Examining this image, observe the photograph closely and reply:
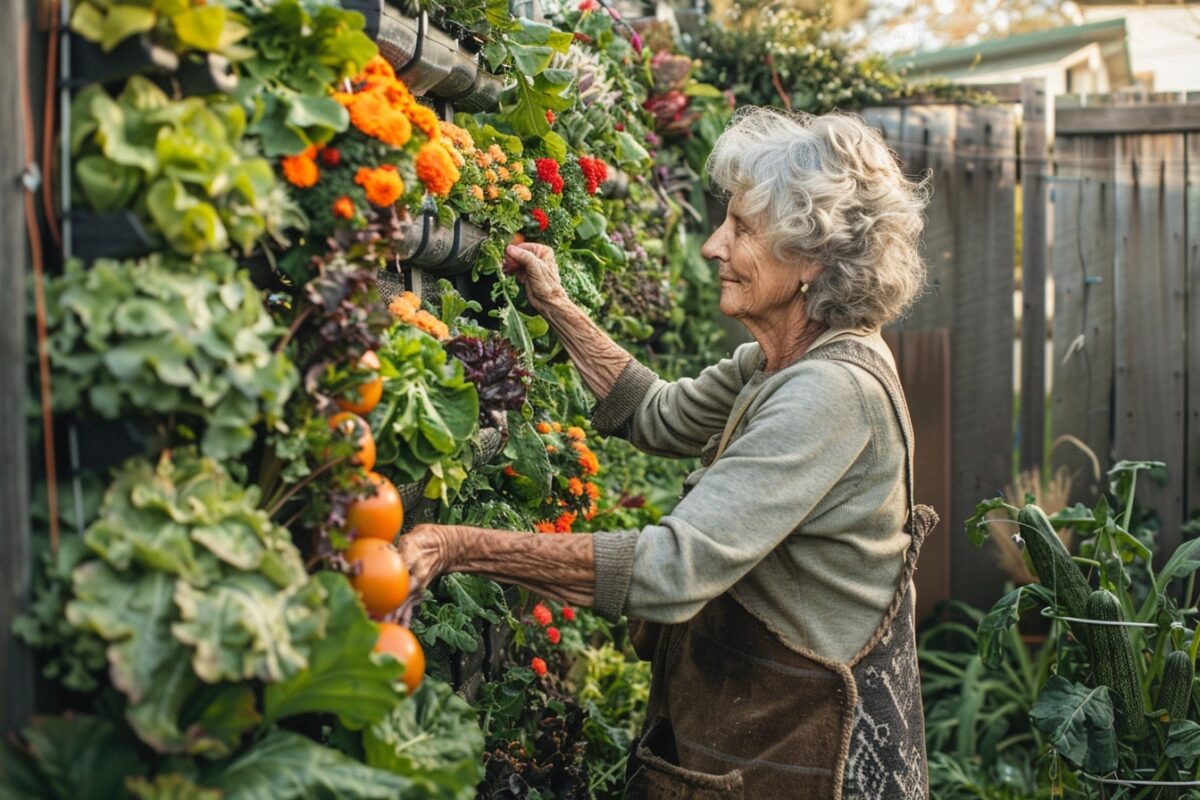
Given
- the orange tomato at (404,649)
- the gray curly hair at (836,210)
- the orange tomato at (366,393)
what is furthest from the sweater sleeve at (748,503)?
the orange tomato at (366,393)

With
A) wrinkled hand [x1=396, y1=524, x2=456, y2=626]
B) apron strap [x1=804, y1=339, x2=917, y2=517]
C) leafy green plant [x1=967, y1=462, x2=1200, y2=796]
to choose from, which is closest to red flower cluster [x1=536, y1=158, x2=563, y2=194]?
apron strap [x1=804, y1=339, x2=917, y2=517]

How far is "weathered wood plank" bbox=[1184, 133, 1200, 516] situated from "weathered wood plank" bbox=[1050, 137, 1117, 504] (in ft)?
0.85

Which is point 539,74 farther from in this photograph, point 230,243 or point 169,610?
point 169,610

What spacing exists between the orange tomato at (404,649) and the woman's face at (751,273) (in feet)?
3.17

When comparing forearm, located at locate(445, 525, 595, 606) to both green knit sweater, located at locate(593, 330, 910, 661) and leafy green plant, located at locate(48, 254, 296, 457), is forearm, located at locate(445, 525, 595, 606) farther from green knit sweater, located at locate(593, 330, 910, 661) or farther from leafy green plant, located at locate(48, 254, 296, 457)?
leafy green plant, located at locate(48, 254, 296, 457)

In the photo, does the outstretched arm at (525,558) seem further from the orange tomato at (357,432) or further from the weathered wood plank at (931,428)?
the weathered wood plank at (931,428)

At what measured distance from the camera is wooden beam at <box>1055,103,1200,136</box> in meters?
4.38

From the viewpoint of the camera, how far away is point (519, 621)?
2.69 metres

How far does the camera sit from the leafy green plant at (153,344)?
1.22m

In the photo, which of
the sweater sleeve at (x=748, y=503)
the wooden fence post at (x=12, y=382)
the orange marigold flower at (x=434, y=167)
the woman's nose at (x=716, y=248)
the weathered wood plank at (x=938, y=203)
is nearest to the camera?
the wooden fence post at (x=12, y=382)

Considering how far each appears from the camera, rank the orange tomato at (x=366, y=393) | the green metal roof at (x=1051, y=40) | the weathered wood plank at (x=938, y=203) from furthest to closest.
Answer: the green metal roof at (x=1051, y=40)
the weathered wood plank at (x=938, y=203)
the orange tomato at (x=366, y=393)

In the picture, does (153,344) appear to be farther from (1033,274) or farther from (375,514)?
(1033,274)

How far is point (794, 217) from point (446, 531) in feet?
2.83

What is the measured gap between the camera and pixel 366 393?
157cm
